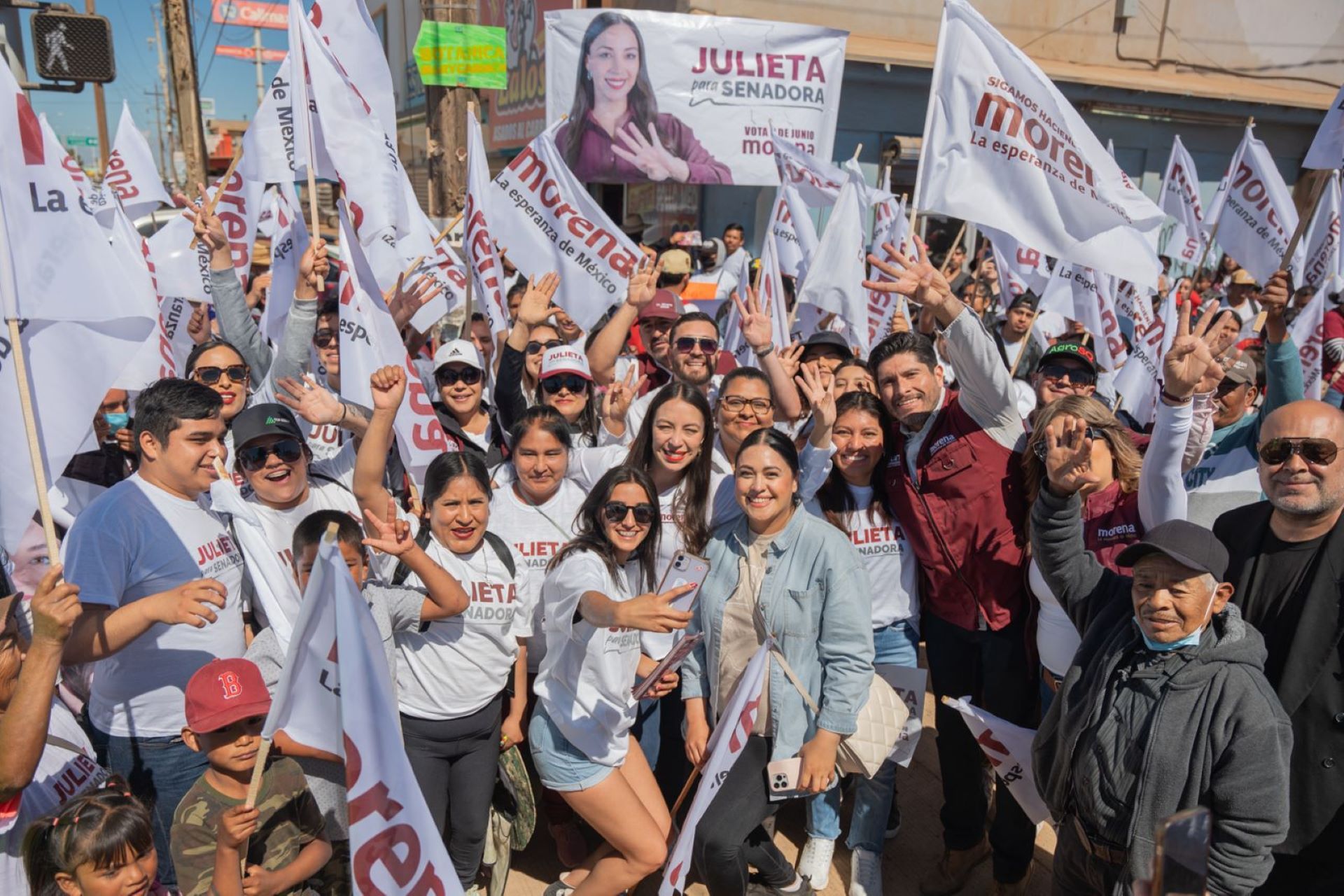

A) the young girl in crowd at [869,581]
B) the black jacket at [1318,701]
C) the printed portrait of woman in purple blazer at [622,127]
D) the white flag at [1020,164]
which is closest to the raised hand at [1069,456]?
the black jacket at [1318,701]

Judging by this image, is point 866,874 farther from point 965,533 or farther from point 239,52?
point 239,52

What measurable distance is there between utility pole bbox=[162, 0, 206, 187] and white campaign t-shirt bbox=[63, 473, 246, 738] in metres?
15.4

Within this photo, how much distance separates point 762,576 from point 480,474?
1.10 meters

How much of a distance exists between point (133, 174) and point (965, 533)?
5.88m

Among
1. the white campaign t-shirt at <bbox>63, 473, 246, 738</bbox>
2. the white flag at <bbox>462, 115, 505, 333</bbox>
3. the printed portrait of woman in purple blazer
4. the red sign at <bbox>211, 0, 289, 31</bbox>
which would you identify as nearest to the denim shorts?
the white campaign t-shirt at <bbox>63, 473, 246, 738</bbox>

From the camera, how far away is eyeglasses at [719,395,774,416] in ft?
13.3

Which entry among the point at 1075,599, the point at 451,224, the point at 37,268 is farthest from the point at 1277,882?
the point at 451,224

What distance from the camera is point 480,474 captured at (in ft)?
11.5

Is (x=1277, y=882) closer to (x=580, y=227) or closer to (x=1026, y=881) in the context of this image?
(x=1026, y=881)

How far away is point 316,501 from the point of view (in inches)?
146

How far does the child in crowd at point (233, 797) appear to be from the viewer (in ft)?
8.53

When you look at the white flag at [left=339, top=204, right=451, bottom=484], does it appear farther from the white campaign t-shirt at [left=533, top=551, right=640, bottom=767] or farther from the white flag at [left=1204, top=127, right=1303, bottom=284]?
the white flag at [left=1204, top=127, right=1303, bottom=284]

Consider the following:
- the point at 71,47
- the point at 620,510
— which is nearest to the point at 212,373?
the point at 620,510

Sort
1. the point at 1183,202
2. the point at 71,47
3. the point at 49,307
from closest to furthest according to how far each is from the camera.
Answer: the point at 49,307
the point at 71,47
the point at 1183,202
